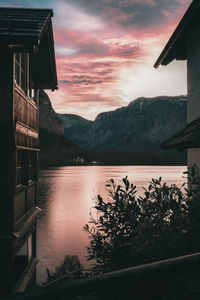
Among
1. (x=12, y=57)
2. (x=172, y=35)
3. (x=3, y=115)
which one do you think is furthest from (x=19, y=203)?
(x=172, y=35)

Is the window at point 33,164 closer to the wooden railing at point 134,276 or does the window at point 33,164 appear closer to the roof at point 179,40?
the roof at point 179,40

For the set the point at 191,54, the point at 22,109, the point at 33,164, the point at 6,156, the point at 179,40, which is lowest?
the point at 33,164

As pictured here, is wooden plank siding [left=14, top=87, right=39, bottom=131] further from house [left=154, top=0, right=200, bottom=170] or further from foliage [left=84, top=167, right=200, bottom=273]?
house [left=154, top=0, right=200, bottom=170]

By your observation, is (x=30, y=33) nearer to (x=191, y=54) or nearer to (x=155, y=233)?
(x=155, y=233)

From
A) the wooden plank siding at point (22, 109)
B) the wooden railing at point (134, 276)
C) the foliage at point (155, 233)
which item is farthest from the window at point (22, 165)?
the wooden railing at point (134, 276)

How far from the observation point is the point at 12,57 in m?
7.84

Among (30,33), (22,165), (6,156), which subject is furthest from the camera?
(22,165)

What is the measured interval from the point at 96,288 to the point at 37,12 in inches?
363

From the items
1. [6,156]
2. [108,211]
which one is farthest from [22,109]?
[108,211]

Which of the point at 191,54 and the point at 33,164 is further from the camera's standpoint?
the point at 33,164

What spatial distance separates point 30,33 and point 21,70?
10.3 feet

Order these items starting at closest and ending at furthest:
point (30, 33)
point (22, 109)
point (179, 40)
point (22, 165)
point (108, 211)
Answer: point (30, 33) < point (108, 211) < point (22, 109) < point (22, 165) < point (179, 40)

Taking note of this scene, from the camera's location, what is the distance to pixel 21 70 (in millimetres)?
9883

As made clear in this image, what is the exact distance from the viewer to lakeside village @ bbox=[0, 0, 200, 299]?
5.04ft
